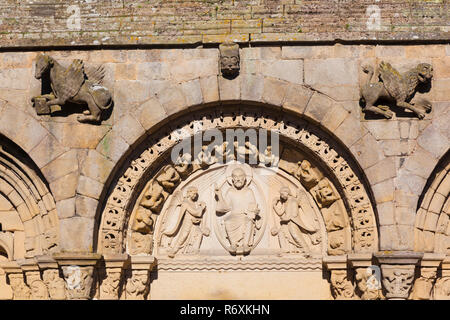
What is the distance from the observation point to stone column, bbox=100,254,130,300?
41.5 feet

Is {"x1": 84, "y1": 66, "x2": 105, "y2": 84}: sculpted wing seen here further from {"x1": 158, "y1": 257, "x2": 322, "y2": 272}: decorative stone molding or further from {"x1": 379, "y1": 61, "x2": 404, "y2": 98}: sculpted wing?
{"x1": 379, "y1": 61, "x2": 404, "y2": 98}: sculpted wing

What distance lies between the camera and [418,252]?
12352 mm

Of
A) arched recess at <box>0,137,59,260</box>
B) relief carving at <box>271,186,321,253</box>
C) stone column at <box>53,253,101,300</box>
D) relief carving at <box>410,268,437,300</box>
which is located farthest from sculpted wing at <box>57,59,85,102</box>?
relief carving at <box>410,268,437,300</box>

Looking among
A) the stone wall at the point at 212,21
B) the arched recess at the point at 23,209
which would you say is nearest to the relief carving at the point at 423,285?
the stone wall at the point at 212,21

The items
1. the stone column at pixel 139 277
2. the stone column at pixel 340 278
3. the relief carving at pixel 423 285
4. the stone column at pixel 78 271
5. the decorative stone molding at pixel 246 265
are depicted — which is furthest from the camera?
the decorative stone molding at pixel 246 265

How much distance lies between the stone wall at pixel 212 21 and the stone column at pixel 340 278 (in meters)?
2.66

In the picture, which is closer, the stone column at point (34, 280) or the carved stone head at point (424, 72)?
the carved stone head at point (424, 72)

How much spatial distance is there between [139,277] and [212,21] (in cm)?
324

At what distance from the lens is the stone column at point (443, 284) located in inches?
500

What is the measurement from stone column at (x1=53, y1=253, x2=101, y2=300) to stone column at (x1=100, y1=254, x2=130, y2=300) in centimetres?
24

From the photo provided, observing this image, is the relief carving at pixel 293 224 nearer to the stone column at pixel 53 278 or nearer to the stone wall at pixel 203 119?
the stone wall at pixel 203 119

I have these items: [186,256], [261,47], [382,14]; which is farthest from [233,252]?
[382,14]

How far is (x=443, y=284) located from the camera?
12.7m
